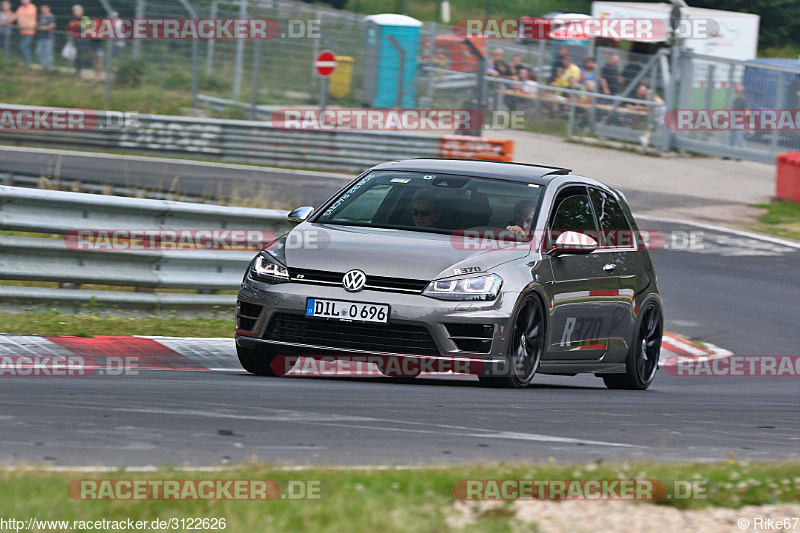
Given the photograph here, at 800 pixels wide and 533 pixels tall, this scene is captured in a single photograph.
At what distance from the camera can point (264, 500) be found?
4.50 meters

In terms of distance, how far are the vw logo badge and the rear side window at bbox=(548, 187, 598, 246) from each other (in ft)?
5.07

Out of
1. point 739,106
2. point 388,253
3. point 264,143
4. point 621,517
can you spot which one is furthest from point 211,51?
point 621,517

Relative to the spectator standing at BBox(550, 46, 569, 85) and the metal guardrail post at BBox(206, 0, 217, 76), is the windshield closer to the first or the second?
the metal guardrail post at BBox(206, 0, 217, 76)

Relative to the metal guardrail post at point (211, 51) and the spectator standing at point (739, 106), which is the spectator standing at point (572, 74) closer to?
the spectator standing at point (739, 106)

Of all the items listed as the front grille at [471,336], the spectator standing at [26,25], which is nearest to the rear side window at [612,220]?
the front grille at [471,336]

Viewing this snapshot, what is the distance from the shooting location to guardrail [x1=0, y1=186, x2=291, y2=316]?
1029 cm

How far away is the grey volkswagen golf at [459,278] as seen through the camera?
7.88 metres

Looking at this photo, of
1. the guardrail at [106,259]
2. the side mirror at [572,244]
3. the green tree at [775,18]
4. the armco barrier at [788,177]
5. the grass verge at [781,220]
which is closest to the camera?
the side mirror at [572,244]

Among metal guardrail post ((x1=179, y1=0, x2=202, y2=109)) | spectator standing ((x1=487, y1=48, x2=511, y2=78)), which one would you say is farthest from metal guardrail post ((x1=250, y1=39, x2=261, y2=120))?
spectator standing ((x1=487, y1=48, x2=511, y2=78))

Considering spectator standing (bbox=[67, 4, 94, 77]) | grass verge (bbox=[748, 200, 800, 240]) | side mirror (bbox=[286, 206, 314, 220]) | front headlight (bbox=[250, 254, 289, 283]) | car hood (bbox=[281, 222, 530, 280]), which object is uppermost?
spectator standing (bbox=[67, 4, 94, 77])

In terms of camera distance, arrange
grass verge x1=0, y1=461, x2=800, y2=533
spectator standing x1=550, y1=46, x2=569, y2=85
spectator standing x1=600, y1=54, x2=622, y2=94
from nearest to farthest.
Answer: grass verge x1=0, y1=461, x2=800, y2=533
spectator standing x1=600, y1=54, x2=622, y2=94
spectator standing x1=550, y1=46, x2=569, y2=85

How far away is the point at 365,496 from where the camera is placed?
4645mm

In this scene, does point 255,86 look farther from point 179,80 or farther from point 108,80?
point 108,80

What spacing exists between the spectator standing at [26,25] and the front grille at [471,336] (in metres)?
19.1
